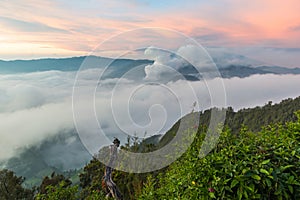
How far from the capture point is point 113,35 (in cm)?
215

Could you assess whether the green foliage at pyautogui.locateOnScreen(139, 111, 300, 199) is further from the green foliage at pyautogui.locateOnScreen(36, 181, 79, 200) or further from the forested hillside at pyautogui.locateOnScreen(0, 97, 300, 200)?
the green foliage at pyautogui.locateOnScreen(36, 181, 79, 200)

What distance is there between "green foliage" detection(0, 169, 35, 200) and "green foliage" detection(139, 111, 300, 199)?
7.23 metres

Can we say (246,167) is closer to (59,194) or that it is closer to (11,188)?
(59,194)

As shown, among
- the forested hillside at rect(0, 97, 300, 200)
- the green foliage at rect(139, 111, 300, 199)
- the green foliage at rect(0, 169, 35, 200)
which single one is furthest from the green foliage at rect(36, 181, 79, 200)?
the green foliage at rect(0, 169, 35, 200)

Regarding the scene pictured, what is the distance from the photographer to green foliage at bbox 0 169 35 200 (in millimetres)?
7594

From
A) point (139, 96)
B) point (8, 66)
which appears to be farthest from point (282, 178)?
point (8, 66)

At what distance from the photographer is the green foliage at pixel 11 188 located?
759cm

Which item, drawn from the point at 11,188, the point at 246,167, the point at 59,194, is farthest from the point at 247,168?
the point at 11,188

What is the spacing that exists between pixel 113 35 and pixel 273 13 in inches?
165

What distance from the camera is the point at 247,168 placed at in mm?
1345

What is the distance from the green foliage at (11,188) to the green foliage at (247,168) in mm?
7234

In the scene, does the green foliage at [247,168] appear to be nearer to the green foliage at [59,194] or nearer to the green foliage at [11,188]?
the green foliage at [59,194]

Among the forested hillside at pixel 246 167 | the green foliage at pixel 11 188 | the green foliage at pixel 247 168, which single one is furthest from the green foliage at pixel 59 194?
the green foliage at pixel 11 188

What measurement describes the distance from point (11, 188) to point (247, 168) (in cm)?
788
